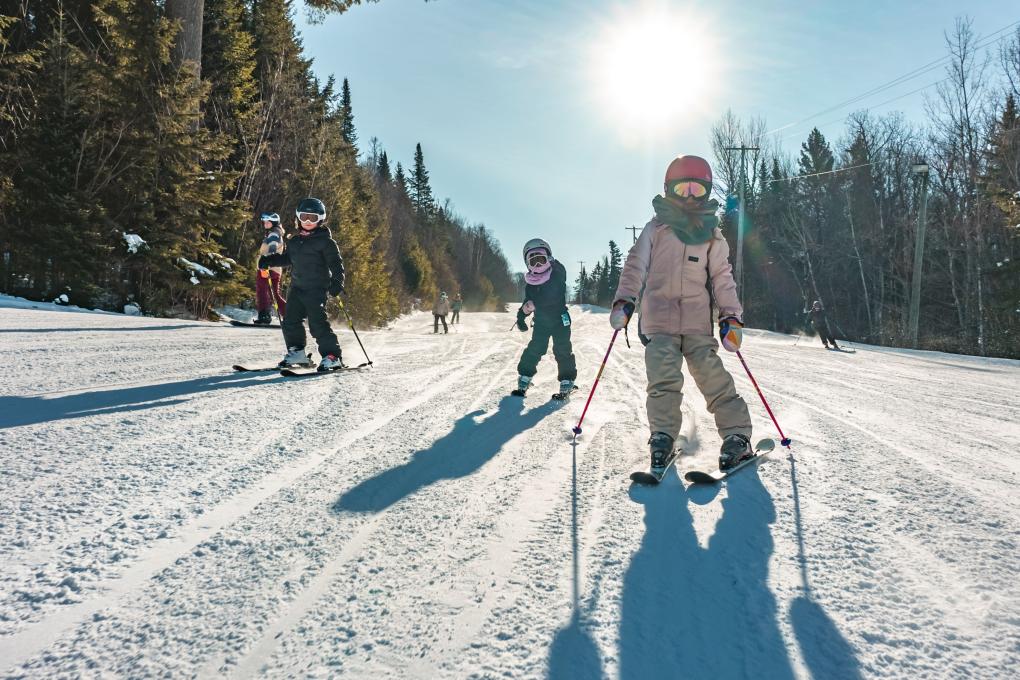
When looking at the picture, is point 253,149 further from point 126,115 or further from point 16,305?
point 16,305

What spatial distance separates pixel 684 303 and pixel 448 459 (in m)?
1.61

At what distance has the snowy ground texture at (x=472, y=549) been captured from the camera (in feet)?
4.08

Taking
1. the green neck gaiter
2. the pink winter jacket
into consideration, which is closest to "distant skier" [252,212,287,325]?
the pink winter jacket

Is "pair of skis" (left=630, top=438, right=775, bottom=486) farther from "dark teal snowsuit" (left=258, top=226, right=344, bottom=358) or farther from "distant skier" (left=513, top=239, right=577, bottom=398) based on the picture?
"dark teal snowsuit" (left=258, top=226, right=344, bottom=358)

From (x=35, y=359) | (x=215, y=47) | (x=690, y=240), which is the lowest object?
(x=35, y=359)

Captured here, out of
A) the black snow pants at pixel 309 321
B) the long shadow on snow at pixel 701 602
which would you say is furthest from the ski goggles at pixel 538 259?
the long shadow on snow at pixel 701 602

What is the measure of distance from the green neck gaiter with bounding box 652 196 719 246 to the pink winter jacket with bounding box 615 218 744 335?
39 millimetres

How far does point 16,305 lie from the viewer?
8773 mm

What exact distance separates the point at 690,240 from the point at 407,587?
2.37m

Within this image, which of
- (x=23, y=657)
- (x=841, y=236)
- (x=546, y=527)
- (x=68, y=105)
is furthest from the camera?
(x=841, y=236)

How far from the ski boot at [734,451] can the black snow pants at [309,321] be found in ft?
13.5

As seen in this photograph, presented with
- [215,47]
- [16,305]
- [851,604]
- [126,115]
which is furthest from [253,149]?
[851,604]

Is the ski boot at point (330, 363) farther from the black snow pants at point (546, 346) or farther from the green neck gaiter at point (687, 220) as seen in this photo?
the green neck gaiter at point (687, 220)

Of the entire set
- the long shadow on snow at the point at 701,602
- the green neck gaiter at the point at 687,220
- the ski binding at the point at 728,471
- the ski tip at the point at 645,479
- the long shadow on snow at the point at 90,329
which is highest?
the green neck gaiter at the point at 687,220
